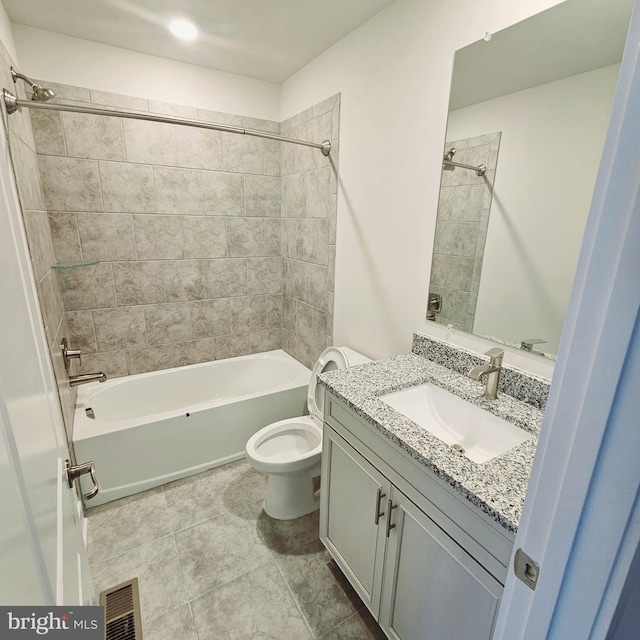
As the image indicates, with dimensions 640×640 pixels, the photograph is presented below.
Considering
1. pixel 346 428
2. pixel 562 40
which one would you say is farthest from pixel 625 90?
pixel 346 428

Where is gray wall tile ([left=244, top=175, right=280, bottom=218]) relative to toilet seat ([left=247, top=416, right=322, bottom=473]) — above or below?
above

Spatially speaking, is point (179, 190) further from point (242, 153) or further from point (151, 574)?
point (151, 574)

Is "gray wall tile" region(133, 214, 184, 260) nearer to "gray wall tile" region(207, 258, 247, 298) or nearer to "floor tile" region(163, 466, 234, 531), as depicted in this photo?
"gray wall tile" region(207, 258, 247, 298)

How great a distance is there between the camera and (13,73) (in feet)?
5.46

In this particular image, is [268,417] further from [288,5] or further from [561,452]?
[288,5]

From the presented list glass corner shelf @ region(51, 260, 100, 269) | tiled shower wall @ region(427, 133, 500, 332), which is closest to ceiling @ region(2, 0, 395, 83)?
tiled shower wall @ region(427, 133, 500, 332)

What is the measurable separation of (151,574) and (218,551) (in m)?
0.29

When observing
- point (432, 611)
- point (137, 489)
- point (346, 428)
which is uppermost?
point (346, 428)

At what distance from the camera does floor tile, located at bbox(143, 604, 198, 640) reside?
52.2 inches

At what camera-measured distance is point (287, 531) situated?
1797 millimetres

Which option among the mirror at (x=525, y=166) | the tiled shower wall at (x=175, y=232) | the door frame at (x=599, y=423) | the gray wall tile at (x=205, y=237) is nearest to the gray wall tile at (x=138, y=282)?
the tiled shower wall at (x=175, y=232)

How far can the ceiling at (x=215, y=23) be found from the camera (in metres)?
1.63

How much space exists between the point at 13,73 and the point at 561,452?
2558mm

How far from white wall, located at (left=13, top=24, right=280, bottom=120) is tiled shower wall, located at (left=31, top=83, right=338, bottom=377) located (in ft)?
0.22
